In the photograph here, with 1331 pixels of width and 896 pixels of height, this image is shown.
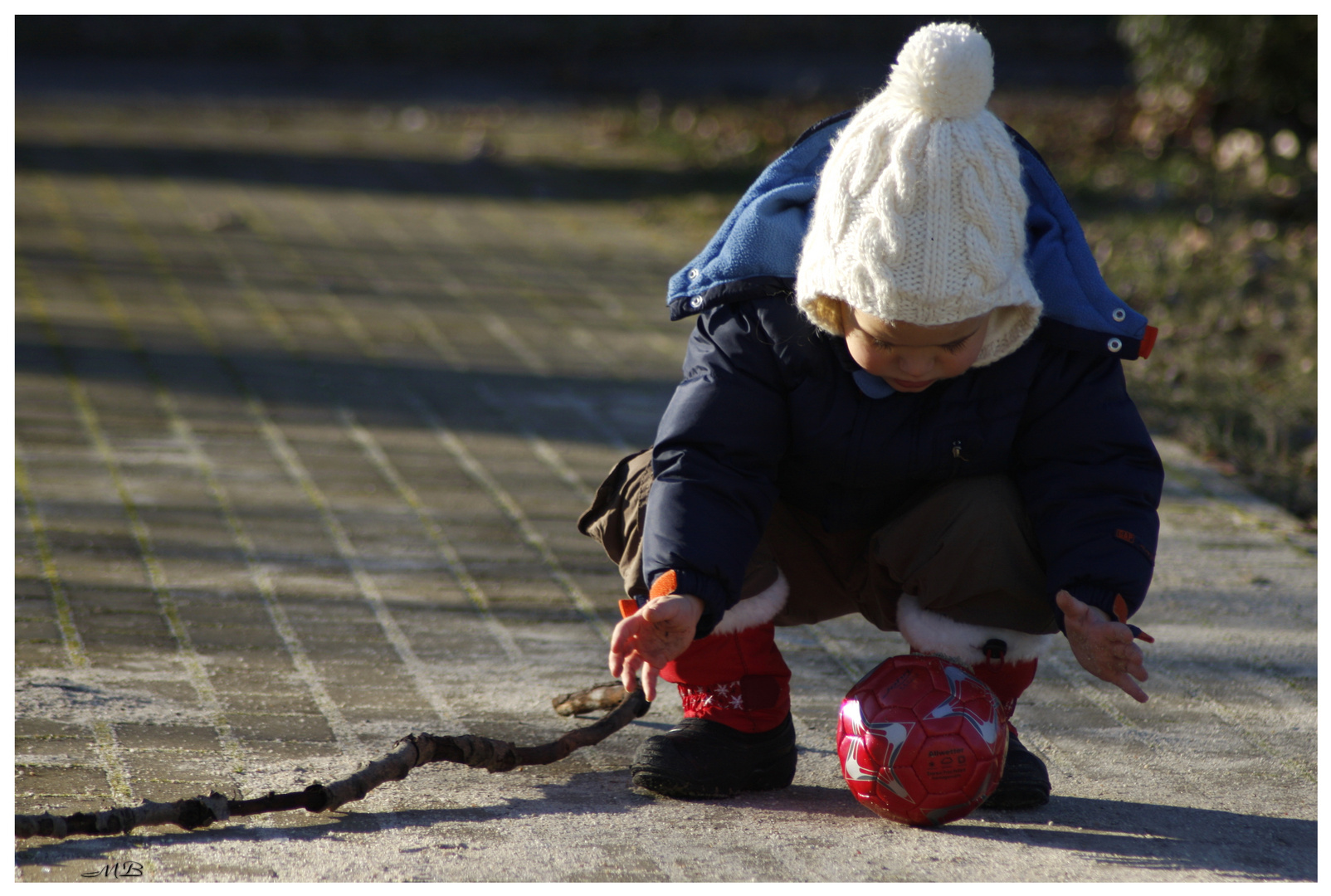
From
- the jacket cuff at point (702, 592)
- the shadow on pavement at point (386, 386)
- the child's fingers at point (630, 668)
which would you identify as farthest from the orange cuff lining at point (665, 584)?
the shadow on pavement at point (386, 386)

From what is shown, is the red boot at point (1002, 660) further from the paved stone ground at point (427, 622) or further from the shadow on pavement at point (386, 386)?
the shadow on pavement at point (386, 386)

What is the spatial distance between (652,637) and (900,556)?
1.66ft

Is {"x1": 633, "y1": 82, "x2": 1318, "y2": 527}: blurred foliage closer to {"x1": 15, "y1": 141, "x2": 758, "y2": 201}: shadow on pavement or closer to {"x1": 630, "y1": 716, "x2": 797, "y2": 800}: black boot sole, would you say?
{"x1": 15, "y1": 141, "x2": 758, "y2": 201}: shadow on pavement

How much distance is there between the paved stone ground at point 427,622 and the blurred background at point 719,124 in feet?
3.55

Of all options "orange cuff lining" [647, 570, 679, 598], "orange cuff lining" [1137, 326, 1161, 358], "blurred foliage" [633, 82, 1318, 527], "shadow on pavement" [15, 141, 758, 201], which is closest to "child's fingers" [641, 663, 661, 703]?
"orange cuff lining" [647, 570, 679, 598]

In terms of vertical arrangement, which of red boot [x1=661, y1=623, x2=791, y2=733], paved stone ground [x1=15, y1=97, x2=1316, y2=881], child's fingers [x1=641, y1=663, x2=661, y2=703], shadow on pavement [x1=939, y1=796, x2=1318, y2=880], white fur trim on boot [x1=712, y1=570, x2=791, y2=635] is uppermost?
white fur trim on boot [x1=712, y1=570, x2=791, y2=635]

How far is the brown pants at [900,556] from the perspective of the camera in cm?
236

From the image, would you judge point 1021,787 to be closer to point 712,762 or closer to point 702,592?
point 712,762

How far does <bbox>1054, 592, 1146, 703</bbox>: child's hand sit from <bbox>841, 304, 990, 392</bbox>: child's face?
41 cm

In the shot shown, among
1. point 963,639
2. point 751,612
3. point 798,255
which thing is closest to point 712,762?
point 751,612

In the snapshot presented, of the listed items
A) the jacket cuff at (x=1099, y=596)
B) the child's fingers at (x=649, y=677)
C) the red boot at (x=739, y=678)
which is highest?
the jacket cuff at (x=1099, y=596)

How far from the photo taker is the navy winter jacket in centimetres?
231

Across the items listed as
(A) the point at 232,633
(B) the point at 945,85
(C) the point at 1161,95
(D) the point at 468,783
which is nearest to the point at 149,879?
(D) the point at 468,783

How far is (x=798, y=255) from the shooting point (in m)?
2.42
